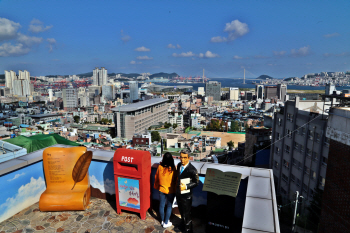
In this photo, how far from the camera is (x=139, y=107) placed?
116 ft

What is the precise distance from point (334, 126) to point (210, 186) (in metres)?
1.39

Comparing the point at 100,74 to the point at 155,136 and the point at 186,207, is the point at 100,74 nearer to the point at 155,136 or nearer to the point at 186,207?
the point at 155,136

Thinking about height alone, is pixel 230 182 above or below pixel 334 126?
below

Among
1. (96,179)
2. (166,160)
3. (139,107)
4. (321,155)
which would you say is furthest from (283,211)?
(139,107)

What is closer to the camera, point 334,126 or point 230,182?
point 230,182

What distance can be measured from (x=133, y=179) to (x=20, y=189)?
0.94 metres

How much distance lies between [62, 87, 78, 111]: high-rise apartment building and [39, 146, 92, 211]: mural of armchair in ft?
198

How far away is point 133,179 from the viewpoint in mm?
1767

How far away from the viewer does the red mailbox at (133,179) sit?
173 cm

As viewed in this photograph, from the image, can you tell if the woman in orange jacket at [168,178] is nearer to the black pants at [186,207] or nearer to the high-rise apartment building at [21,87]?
the black pants at [186,207]

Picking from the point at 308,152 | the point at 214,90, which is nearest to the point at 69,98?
the point at 214,90

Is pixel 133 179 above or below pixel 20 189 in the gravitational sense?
above

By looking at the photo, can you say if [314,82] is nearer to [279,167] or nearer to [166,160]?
[279,167]

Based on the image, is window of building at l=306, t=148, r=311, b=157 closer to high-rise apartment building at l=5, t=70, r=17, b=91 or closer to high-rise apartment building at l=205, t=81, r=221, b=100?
high-rise apartment building at l=205, t=81, r=221, b=100
